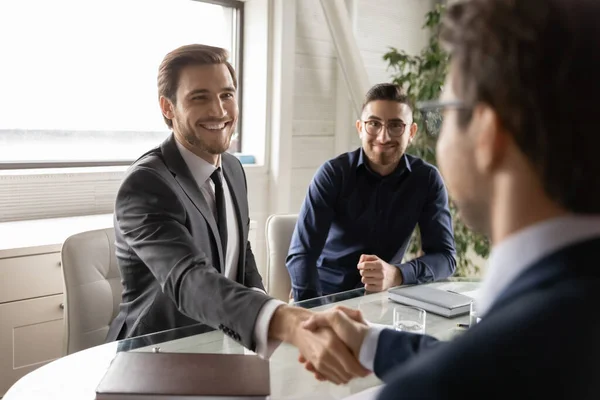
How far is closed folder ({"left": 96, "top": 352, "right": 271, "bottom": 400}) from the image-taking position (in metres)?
1.04

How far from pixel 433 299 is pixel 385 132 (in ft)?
3.32

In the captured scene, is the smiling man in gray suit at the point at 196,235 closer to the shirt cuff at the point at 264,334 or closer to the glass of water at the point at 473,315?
the shirt cuff at the point at 264,334

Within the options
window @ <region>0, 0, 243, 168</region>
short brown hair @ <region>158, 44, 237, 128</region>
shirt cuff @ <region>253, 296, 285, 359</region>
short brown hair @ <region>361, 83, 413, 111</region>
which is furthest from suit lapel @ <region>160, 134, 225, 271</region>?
window @ <region>0, 0, 243, 168</region>

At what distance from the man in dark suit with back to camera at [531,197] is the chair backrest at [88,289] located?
55.8 inches

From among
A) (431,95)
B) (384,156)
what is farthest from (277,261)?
(431,95)

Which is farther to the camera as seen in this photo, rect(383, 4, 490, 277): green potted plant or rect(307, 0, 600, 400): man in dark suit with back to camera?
rect(383, 4, 490, 277): green potted plant

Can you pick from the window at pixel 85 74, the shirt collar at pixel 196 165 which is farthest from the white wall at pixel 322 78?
the shirt collar at pixel 196 165

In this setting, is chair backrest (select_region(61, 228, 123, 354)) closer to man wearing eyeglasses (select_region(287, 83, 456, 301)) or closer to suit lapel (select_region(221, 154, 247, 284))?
suit lapel (select_region(221, 154, 247, 284))

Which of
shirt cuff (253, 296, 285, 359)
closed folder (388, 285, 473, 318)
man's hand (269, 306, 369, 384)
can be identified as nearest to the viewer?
man's hand (269, 306, 369, 384)

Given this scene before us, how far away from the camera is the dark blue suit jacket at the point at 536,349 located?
564 mm

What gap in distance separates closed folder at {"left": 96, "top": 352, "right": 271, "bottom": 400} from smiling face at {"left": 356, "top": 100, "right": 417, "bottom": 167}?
5.22 ft

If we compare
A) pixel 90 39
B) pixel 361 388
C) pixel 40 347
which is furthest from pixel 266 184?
pixel 361 388

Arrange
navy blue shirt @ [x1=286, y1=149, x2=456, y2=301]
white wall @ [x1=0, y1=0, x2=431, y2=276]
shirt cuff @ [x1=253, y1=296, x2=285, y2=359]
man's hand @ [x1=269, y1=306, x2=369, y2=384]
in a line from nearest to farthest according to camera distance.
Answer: man's hand @ [x1=269, y1=306, x2=369, y2=384] → shirt cuff @ [x1=253, y1=296, x2=285, y2=359] → navy blue shirt @ [x1=286, y1=149, x2=456, y2=301] → white wall @ [x1=0, y1=0, x2=431, y2=276]

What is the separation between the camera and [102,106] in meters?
3.60
